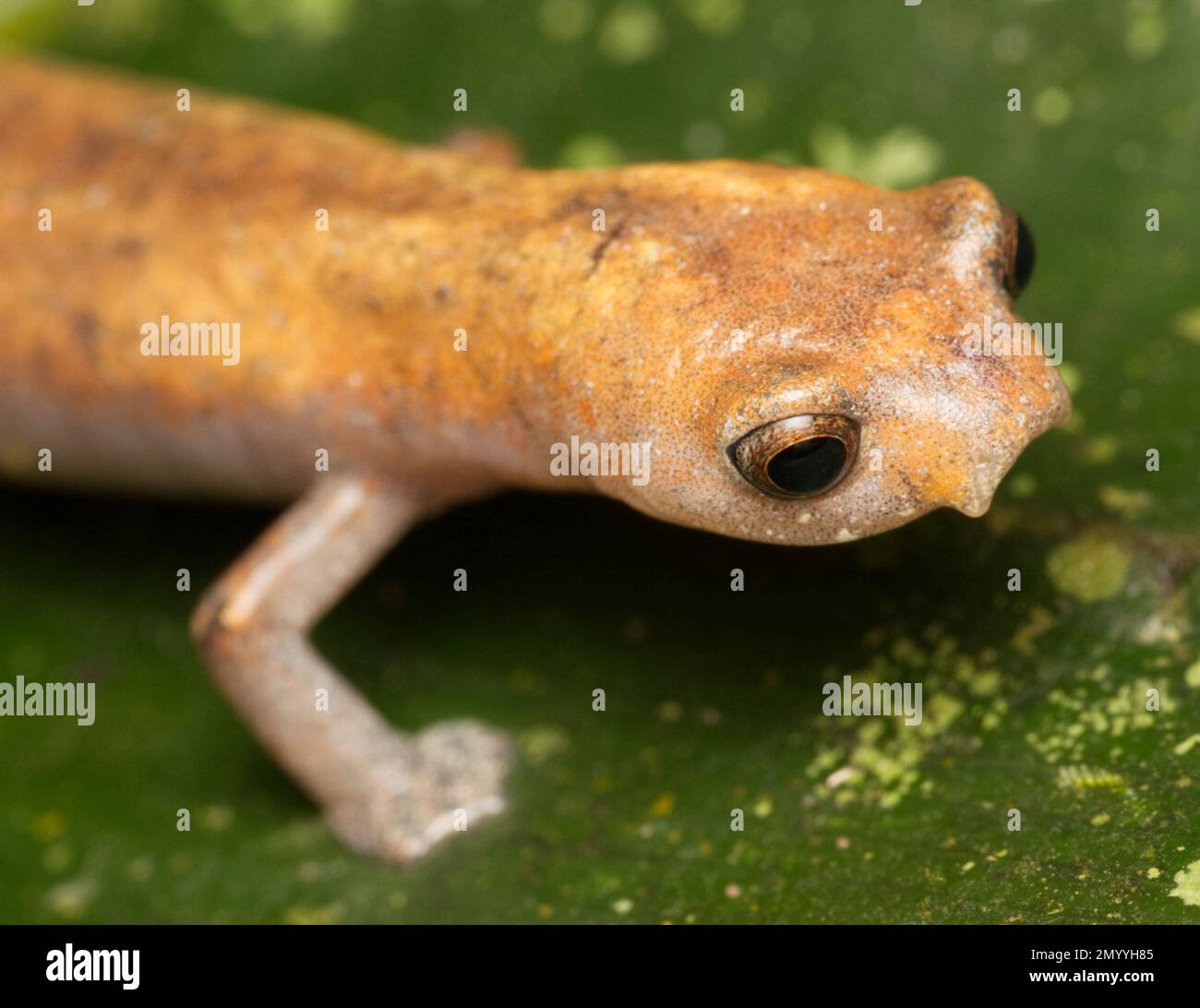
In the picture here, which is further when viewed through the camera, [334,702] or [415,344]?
[334,702]

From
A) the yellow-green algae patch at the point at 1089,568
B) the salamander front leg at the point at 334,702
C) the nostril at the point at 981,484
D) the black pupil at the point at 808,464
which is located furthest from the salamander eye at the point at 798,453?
the salamander front leg at the point at 334,702

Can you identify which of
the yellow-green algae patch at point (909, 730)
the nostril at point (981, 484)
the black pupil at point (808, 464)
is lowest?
the yellow-green algae patch at point (909, 730)

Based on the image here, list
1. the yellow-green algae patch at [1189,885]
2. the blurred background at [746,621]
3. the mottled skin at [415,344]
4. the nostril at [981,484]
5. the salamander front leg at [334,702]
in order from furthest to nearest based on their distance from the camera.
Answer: the salamander front leg at [334,702], the blurred background at [746,621], the mottled skin at [415,344], the nostril at [981,484], the yellow-green algae patch at [1189,885]

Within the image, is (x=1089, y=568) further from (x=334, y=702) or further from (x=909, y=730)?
→ (x=334, y=702)

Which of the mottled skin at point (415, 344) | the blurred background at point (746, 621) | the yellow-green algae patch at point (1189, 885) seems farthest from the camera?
the blurred background at point (746, 621)

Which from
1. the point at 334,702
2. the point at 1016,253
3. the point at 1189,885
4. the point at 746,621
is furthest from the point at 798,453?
the point at 334,702

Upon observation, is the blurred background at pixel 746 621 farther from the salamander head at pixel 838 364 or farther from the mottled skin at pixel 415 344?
the salamander head at pixel 838 364

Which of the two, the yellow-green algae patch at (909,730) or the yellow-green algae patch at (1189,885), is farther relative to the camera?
the yellow-green algae patch at (909,730)
